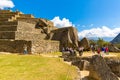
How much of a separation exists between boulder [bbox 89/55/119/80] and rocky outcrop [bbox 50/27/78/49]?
20344mm

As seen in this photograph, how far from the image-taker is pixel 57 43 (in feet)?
128

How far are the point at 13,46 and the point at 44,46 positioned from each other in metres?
5.19

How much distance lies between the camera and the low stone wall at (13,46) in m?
32.4

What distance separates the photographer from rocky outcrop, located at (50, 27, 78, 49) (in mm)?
40188

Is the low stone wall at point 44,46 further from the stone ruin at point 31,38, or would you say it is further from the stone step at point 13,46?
the stone step at point 13,46

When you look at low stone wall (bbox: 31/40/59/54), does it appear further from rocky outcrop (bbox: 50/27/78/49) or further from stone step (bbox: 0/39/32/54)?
rocky outcrop (bbox: 50/27/78/49)

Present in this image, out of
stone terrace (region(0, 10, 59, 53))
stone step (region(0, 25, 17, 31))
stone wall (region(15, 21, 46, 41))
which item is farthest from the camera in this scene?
stone step (region(0, 25, 17, 31))

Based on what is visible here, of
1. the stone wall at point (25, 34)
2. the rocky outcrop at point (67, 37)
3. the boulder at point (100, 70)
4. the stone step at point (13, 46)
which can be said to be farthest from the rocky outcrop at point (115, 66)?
the stone wall at point (25, 34)

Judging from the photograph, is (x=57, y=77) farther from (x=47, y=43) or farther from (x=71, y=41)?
(x=71, y=41)

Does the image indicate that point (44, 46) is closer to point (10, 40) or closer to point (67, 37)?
point (10, 40)

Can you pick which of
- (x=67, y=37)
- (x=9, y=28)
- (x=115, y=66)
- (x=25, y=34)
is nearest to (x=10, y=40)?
(x=25, y=34)

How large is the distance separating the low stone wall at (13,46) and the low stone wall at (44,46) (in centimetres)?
111

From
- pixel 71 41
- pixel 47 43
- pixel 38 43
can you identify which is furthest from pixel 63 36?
pixel 38 43

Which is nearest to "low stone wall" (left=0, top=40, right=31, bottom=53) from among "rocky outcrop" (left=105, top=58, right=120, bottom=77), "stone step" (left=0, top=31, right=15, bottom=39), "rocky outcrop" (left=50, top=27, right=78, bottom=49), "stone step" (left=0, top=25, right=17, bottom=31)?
"stone step" (left=0, top=31, right=15, bottom=39)
